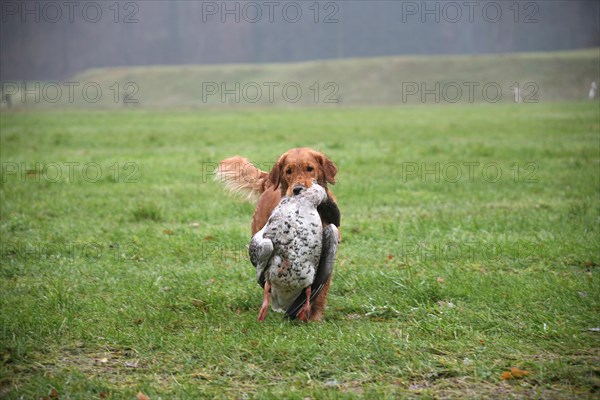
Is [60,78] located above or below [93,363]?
below

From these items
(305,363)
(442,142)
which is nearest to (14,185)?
(305,363)

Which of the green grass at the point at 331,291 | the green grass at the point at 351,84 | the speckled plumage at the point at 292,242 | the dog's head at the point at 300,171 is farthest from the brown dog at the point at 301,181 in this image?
the green grass at the point at 351,84

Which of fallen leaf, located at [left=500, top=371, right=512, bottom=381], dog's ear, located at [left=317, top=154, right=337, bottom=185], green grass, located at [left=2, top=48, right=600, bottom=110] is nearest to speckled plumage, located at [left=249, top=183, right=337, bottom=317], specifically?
dog's ear, located at [left=317, top=154, right=337, bottom=185]

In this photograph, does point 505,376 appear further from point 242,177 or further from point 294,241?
point 242,177

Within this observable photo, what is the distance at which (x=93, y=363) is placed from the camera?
15.9 ft

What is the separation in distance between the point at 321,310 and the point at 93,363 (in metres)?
1.77

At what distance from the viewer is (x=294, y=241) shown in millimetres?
5188

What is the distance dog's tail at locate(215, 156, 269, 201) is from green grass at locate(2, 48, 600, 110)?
45716mm

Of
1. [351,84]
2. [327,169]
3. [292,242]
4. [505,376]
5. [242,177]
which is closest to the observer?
[505,376]

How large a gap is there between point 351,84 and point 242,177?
5952 cm

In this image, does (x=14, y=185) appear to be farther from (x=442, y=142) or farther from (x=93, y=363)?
(x=442, y=142)

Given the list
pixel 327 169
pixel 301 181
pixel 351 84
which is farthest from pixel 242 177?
pixel 351 84

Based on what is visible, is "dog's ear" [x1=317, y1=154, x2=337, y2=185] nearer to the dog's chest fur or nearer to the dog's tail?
the dog's chest fur

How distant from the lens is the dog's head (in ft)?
17.1
